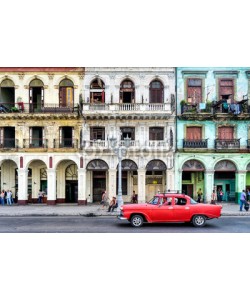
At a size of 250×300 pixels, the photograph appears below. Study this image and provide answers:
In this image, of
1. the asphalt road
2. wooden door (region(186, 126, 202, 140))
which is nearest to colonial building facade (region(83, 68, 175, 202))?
wooden door (region(186, 126, 202, 140))

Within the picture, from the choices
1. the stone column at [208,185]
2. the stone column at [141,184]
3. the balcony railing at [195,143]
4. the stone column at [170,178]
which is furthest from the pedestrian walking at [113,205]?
the stone column at [208,185]

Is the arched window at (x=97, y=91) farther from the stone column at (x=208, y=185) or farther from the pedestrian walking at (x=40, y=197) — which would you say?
the stone column at (x=208, y=185)

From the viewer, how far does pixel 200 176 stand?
25422 mm

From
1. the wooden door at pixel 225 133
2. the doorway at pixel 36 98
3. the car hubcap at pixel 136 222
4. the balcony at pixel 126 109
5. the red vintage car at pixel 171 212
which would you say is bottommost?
the car hubcap at pixel 136 222

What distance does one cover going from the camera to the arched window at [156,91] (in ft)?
81.3

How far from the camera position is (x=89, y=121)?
24.4m

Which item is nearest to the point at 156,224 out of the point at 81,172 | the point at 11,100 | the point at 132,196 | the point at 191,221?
the point at 191,221

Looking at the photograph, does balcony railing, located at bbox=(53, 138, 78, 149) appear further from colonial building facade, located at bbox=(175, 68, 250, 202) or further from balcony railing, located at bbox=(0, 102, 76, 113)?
colonial building facade, located at bbox=(175, 68, 250, 202)

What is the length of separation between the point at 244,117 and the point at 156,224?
1540 centimetres

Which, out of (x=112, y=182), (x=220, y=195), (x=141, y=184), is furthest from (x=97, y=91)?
(x=220, y=195)

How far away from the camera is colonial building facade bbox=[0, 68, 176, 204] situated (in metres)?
24.1

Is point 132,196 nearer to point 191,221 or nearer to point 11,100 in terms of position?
point 191,221

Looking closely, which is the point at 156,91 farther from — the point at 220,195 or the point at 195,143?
the point at 220,195

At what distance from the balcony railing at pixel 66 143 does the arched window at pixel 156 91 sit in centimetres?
844
